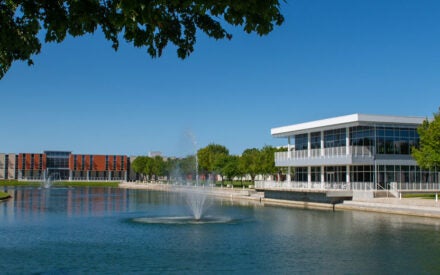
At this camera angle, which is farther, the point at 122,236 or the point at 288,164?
the point at 288,164

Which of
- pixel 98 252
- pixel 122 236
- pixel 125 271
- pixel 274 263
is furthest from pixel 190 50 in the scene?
pixel 122 236

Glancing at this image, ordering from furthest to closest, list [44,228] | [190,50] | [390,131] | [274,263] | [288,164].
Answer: [288,164], [390,131], [44,228], [274,263], [190,50]

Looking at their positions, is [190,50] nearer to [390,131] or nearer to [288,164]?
[390,131]

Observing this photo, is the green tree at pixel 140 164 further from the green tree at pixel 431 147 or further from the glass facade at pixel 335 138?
the green tree at pixel 431 147

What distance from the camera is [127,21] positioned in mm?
6199

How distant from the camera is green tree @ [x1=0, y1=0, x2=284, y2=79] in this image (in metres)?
6.31

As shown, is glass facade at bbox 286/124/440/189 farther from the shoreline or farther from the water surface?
the water surface

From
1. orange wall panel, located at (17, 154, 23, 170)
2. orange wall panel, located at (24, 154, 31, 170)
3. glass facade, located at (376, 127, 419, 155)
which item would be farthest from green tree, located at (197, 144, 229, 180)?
orange wall panel, located at (17, 154, 23, 170)

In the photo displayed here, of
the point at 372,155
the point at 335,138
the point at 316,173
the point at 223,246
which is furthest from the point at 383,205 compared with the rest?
A: the point at 223,246

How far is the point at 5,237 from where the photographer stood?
2708cm

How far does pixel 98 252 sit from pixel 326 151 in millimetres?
38077

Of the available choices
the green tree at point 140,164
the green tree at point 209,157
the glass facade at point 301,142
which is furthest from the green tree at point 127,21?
the green tree at point 140,164

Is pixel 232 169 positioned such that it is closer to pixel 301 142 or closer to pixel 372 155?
pixel 301 142

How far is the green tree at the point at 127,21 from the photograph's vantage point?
6.31 meters
